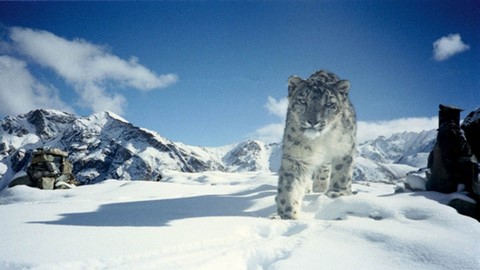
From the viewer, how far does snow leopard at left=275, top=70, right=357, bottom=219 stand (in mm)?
6391

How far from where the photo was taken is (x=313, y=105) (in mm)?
6609

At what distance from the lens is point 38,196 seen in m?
9.77

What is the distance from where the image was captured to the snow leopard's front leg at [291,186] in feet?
20.4

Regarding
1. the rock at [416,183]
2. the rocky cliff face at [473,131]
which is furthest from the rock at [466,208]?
the rocky cliff face at [473,131]

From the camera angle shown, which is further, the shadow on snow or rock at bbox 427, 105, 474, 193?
rock at bbox 427, 105, 474, 193

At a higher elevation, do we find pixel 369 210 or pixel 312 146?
pixel 312 146

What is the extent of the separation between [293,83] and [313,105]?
942mm

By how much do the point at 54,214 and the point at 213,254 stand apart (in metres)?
3.97

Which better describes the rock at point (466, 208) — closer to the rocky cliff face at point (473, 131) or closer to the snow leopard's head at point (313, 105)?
the snow leopard's head at point (313, 105)

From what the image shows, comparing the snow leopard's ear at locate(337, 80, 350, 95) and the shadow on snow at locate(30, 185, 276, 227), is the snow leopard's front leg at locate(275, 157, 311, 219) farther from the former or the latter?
the snow leopard's ear at locate(337, 80, 350, 95)

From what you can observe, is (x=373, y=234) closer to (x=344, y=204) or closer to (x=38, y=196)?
(x=344, y=204)

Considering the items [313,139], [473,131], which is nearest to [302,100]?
[313,139]

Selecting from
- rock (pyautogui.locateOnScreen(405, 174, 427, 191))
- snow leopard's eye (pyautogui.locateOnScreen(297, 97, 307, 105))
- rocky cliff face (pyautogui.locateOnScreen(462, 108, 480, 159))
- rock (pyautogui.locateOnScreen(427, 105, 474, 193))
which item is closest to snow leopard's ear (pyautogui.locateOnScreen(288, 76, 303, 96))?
snow leopard's eye (pyautogui.locateOnScreen(297, 97, 307, 105))

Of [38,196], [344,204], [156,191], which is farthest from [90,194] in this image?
[344,204]
